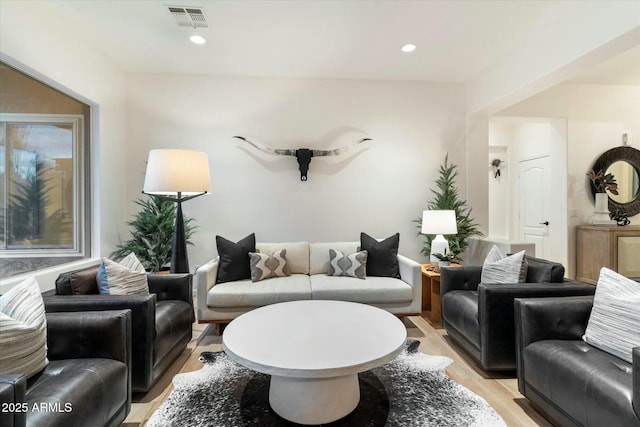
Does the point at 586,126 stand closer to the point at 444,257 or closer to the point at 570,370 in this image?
the point at 444,257

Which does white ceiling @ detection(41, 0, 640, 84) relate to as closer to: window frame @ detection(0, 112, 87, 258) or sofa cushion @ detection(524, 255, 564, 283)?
window frame @ detection(0, 112, 87, 258)

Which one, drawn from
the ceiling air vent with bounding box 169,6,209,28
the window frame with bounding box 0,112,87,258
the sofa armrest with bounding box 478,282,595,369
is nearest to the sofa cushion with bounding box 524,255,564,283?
the sofa armrest with bounding box 478,282,595,369

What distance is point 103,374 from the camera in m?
1.43

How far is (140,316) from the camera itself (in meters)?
1.85

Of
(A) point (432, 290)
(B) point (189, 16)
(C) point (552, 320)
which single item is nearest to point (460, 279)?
(A) point (432, 290)

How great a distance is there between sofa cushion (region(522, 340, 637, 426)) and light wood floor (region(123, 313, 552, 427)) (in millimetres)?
213

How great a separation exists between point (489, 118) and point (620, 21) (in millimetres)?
2027

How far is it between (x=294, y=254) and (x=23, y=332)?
236 cm

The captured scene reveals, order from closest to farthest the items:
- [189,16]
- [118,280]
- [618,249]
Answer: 1. [118,280]
2. [189,16]
3. [618,249]

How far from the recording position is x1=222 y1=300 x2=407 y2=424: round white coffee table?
1.46m

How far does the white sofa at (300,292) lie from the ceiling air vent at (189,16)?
223 cm

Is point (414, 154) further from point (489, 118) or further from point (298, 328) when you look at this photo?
point (298, 328)

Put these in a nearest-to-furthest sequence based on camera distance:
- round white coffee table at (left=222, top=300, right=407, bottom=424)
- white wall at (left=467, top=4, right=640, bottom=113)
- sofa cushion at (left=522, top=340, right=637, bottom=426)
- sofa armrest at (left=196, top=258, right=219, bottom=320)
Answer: sofa cushion at (left=522, top=340, right=637, bottom=426), round white coffee table at (left=222, top=300, right=407, bottom=424), white wall at (left=467, top=4, right=640, bottom=113), sofa armrest at (left=196, top=258, right=219, bottom=320)

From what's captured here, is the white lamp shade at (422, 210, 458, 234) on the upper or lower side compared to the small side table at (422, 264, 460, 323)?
upper
